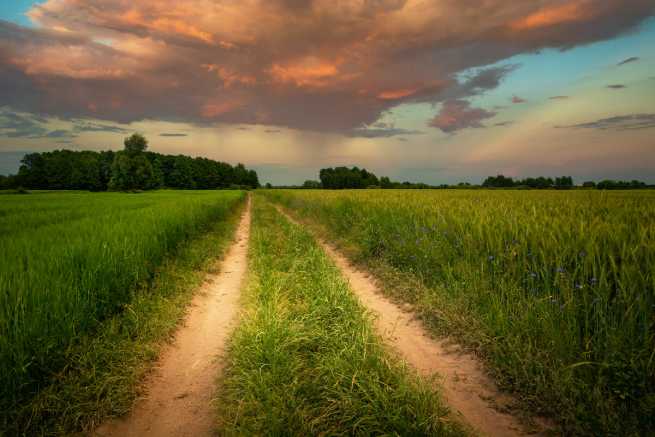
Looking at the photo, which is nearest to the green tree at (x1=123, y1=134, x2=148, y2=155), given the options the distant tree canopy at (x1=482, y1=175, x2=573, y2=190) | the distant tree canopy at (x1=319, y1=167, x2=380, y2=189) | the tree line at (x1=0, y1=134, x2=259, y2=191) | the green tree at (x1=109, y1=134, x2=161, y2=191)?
the tree line at (x1=0, y1=134, x2=259, y2=191)

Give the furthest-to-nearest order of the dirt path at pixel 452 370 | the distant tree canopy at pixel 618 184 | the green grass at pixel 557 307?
1. the distant tree canopy at pixel 618 184
2. the dirt path at pixel 452 370
3. the green grass at pixel 557 307

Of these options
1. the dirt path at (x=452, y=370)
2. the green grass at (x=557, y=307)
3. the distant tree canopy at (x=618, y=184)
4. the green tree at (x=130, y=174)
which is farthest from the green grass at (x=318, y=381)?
the green tree at (x=130, y=174)

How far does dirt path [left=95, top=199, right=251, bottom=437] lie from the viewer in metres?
2.56

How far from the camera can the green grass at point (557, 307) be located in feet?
8.24

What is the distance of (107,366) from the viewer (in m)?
3.21

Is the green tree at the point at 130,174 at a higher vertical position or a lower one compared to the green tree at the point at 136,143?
lower

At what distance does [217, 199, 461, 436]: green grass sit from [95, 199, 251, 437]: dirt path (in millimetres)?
218

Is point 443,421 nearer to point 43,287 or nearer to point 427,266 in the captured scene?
point 427,266

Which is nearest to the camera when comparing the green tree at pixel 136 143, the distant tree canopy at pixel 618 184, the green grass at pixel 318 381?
the green grass at pixel 318 381

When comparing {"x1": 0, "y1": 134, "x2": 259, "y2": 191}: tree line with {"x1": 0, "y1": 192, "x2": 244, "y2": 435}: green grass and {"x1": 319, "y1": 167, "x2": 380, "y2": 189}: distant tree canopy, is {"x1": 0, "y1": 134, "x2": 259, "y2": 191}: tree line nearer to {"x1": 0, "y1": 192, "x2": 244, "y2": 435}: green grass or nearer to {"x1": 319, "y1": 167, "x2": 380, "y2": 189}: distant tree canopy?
{"x1": 319, "y1": 167, "x2": 380, "y2": 189}: distant tree canopy

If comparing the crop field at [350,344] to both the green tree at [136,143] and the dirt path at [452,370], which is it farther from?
the green tree at [136,143]

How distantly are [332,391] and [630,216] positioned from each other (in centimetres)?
627

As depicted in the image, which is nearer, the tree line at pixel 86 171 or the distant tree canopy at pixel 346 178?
the tree line at pixel 86 171

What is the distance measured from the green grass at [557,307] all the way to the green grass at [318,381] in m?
1.14
